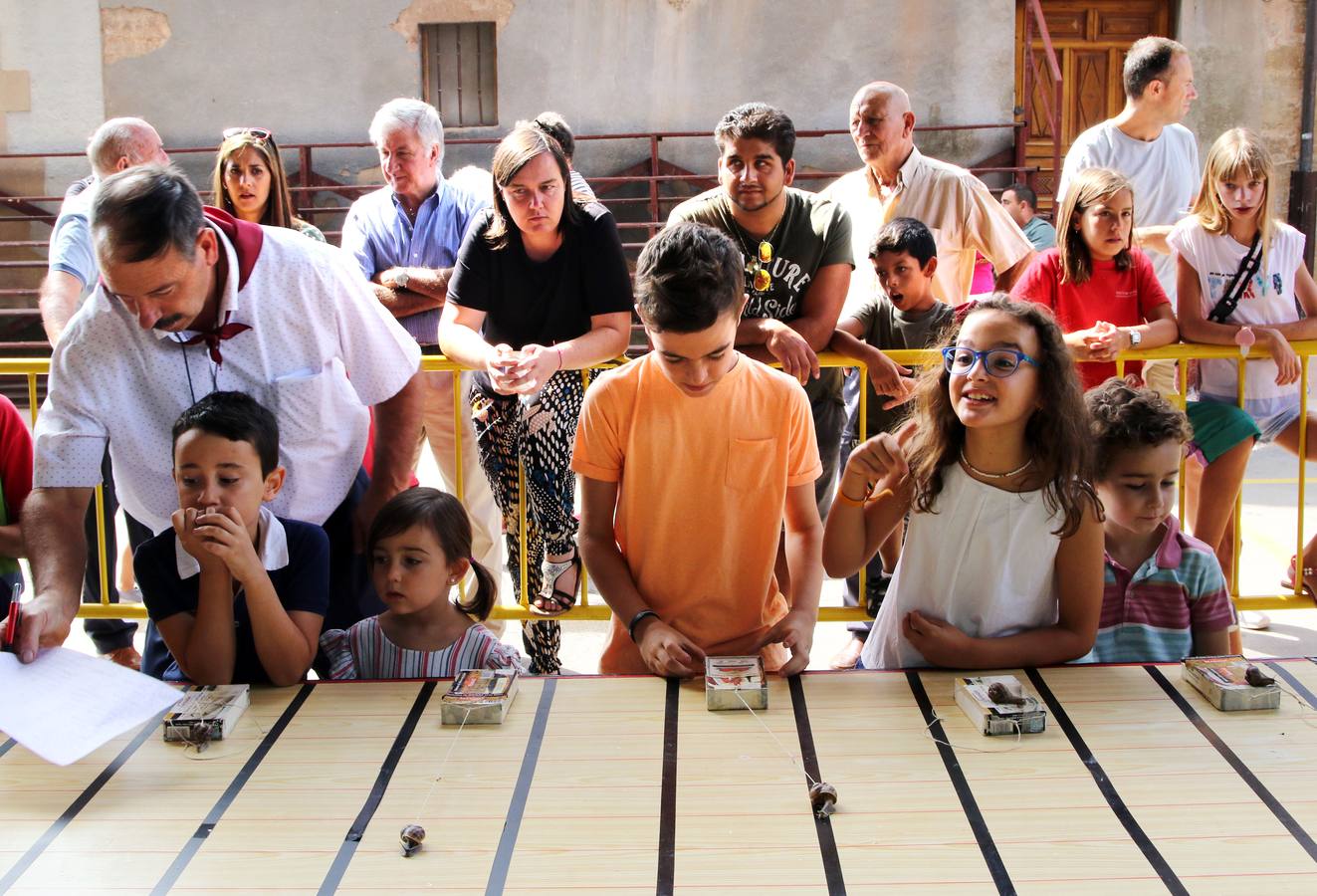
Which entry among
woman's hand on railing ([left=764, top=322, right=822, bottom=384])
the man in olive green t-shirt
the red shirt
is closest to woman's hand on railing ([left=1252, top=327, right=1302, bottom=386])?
the red shirt

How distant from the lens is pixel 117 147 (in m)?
4.96

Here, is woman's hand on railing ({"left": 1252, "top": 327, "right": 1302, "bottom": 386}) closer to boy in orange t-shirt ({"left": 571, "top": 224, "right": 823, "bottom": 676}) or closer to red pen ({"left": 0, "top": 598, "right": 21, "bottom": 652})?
boy in orange t-shirt ({"left": 571, "top": 224, "right": 823, "bottom": 676})

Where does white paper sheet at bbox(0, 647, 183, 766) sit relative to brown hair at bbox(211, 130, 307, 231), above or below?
below

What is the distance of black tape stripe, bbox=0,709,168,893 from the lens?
182 centimetres

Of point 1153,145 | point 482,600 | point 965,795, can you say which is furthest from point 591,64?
point 965,795

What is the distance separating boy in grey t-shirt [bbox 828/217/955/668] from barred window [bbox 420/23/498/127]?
9.77 meters

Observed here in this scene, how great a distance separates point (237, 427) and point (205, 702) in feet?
2.09

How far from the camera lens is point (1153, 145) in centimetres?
561

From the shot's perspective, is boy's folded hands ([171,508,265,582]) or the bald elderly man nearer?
boy's folded hands ([171,508,265,582])

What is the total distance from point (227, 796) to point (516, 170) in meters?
2.30

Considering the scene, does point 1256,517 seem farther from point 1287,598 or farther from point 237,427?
point 237,427

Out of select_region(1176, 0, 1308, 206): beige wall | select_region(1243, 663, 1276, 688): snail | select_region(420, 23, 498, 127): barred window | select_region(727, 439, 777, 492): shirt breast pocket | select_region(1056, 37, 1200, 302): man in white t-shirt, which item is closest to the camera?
select_region(1243, 663, 1276, 688): snail

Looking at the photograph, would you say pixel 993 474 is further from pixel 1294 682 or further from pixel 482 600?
pixel 482 600

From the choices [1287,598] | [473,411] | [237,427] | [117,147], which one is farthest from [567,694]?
[117,147]
